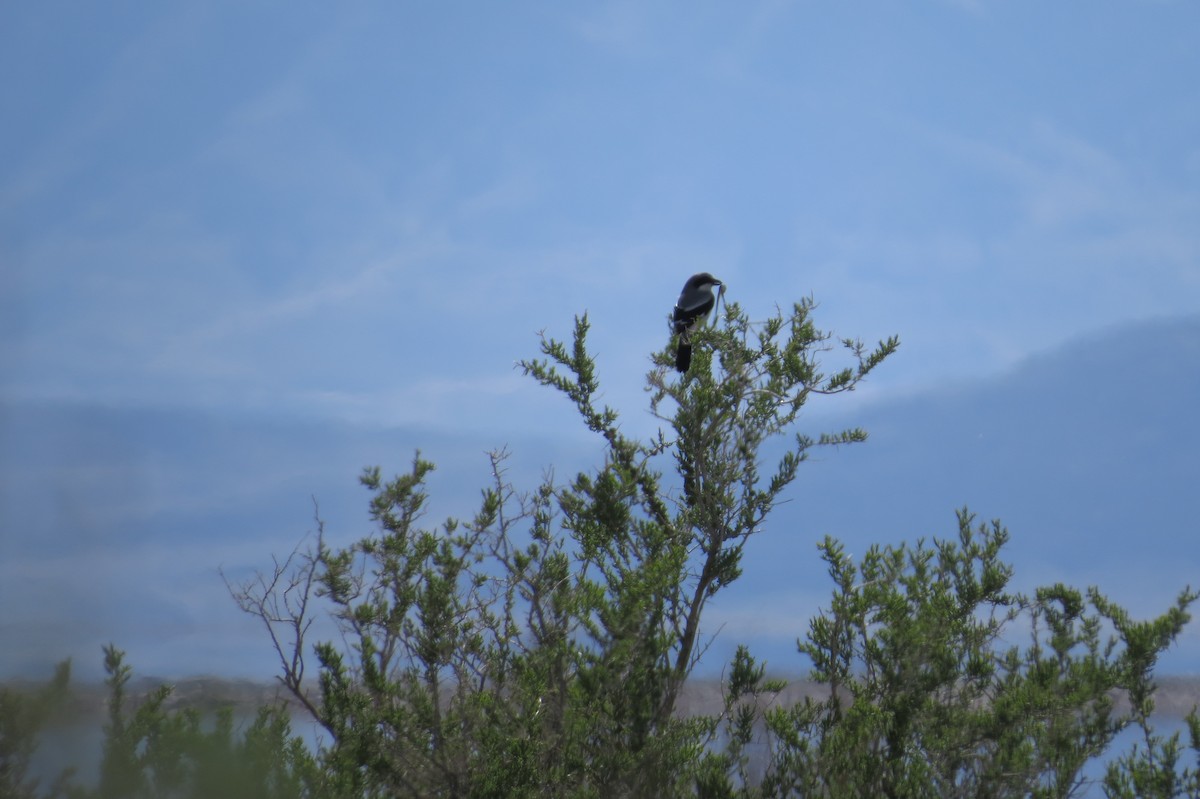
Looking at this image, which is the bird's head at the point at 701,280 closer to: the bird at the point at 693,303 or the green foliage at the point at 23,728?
the bird at the point at 693,303

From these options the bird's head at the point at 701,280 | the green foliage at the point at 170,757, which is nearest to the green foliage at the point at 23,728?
the green foliage at the point at 170,757

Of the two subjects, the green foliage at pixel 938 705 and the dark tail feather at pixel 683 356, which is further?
the dark tail feather at pixel 683 356

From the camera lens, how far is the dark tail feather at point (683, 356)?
5.56 m

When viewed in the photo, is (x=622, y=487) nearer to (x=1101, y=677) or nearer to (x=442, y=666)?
(x=442, y=666)

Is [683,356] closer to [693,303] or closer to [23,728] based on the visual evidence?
[693,303]

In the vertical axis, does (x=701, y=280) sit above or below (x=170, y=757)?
above

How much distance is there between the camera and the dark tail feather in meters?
5.56

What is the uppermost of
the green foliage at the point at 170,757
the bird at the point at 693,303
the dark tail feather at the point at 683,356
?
the bird at the point at 693,303

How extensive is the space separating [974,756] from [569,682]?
1.67 metres

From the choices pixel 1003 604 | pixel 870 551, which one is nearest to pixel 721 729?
pixel 870 551

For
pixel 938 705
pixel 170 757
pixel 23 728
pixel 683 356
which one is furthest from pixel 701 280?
pixel 23 728

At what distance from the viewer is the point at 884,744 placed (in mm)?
4188

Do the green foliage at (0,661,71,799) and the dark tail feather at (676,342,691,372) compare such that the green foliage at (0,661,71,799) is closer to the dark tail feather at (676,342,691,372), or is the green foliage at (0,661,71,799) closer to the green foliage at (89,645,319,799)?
the green foliage at (89,645,319,799)

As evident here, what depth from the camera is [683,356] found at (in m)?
5.60
